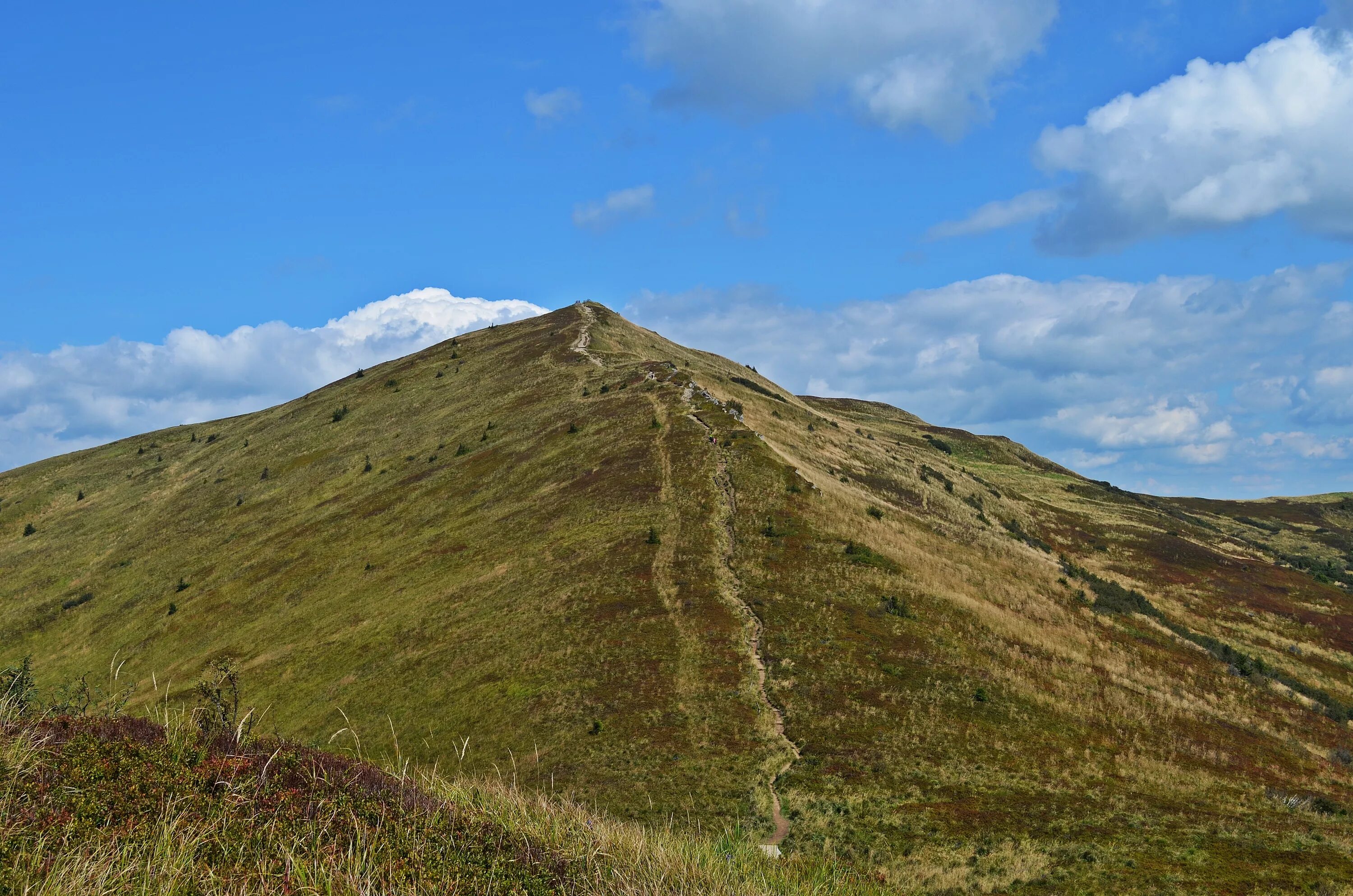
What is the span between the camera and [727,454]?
64.8 m

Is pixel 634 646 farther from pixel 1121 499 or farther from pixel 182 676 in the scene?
pixel 1121 499

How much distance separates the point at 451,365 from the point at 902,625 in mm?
102993

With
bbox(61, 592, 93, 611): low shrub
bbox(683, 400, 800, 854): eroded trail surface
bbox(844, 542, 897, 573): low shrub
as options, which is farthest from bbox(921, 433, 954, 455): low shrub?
bbox(61, 592, 93, 611): low shrub

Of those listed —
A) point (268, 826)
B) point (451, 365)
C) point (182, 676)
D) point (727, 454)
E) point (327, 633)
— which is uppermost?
point (451, 365)

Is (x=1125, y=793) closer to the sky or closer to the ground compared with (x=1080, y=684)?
closer to the ground

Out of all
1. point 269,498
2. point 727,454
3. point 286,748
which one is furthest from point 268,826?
point 269,498

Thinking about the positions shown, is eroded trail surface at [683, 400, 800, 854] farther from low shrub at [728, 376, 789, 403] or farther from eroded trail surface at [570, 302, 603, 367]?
eroded trail surface at [570, 302, 603, 367]

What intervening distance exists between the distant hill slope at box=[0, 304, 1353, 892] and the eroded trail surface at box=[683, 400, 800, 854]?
15 centimetres

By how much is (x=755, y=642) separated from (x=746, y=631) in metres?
1.09

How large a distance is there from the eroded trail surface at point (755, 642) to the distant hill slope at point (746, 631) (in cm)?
15

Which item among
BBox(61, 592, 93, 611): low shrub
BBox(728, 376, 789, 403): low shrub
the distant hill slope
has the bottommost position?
BBox(61, 592, 93, 611): low shrub

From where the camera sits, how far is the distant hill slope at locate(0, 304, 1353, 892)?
2920cm

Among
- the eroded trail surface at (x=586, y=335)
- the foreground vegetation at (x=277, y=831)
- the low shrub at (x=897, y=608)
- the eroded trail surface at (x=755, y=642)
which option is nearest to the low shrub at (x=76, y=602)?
the eroded trail surface at (x=586, y=335)

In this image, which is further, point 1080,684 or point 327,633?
point 327,633
